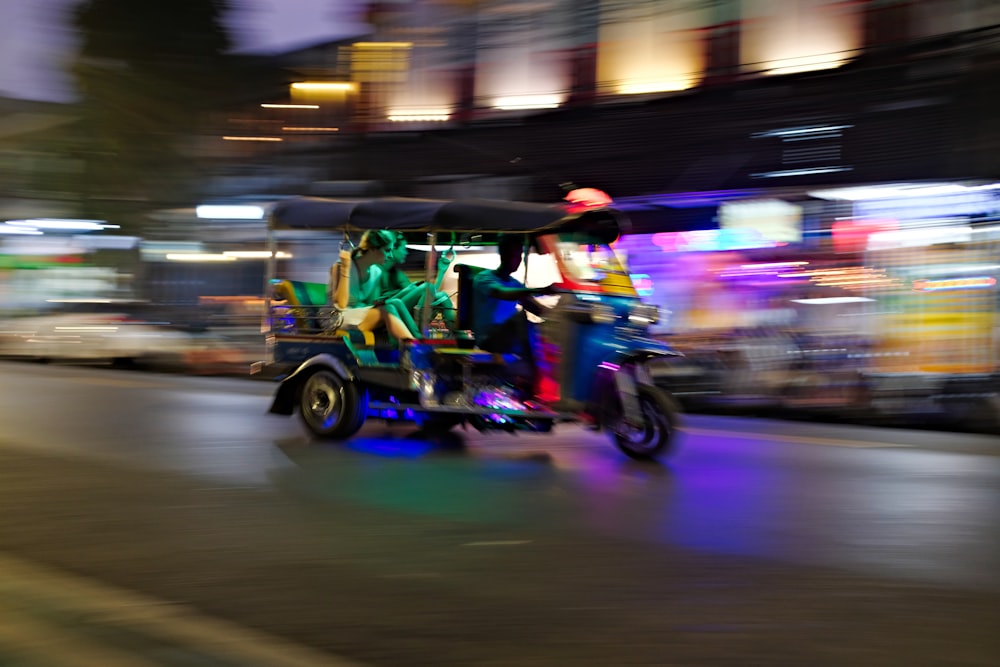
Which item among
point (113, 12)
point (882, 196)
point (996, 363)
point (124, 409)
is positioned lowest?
point (124, 409)

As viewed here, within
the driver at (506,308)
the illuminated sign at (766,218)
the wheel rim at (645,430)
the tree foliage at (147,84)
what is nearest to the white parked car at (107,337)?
the tree foliage at (147,84)

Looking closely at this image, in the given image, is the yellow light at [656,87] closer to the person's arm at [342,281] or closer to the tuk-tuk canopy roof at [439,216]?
the tuk-tuk canopy roof at [439,216]

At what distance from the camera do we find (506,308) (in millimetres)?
9906

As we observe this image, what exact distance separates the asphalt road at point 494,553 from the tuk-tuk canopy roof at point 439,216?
2.16 metres

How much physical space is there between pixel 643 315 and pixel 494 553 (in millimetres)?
4163

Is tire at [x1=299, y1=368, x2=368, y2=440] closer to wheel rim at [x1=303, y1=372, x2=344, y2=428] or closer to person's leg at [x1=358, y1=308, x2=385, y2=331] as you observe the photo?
wheel rim at [x1=303, y1=372, x2=344, y2=428]

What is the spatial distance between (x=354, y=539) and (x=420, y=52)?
17.6 metres

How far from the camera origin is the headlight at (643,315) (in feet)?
30.9

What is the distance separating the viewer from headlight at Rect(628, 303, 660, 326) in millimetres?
9406

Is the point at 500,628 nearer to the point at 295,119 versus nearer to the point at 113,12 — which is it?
the point at 295,119

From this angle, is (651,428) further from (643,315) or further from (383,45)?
(383,45)

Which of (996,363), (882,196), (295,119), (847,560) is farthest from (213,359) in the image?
(847,560)

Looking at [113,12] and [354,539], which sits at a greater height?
[113,12]

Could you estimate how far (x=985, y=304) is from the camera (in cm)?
1361
